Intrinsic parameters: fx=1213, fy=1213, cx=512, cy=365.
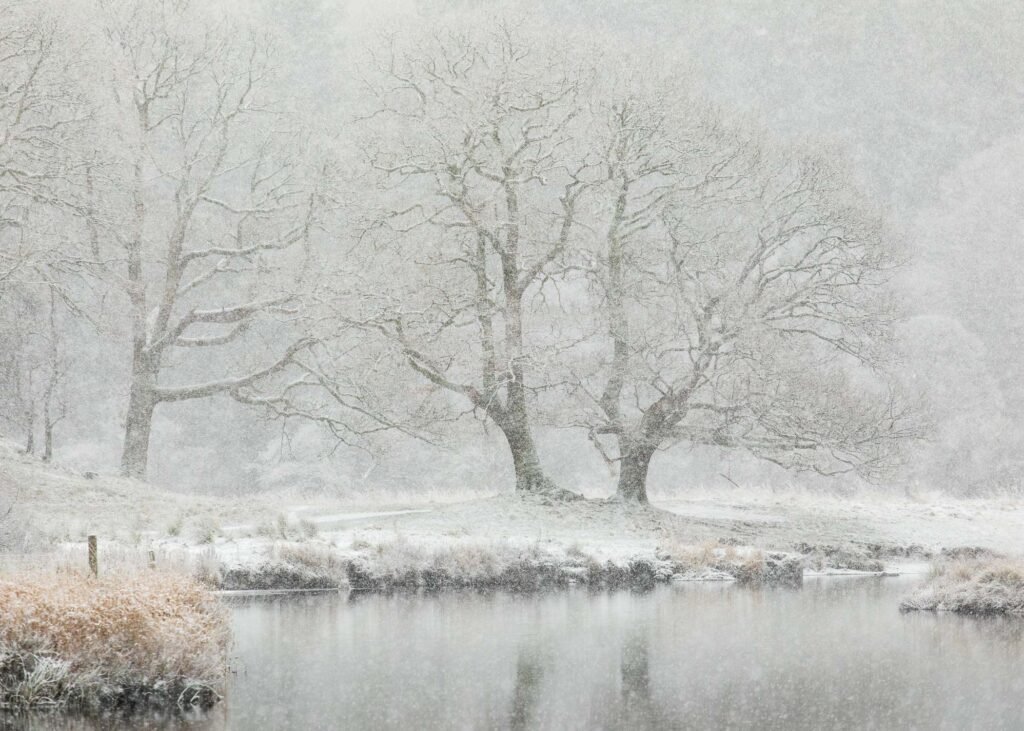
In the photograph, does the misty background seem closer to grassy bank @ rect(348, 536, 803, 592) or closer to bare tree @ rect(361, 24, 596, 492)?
bare tree @ rect(361, 24, 596, 492)

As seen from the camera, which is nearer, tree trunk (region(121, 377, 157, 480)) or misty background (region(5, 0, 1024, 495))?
tree trunk (region(121, 377, 157, 480))

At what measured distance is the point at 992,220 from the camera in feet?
159

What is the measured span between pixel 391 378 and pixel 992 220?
31028 millimetres

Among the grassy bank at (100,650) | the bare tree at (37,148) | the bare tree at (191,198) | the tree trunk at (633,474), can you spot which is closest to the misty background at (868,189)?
the bare tree at (191,198)

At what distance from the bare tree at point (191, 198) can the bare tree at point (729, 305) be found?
8.06 m

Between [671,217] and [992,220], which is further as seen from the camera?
[992,220]

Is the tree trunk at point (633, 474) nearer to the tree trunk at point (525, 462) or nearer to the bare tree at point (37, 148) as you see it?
the tree trunk at point (525, 462)

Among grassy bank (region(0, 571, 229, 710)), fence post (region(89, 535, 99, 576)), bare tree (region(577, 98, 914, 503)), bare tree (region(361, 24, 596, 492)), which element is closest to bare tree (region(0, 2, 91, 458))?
bare tree (region(361, 24, 596, 492))

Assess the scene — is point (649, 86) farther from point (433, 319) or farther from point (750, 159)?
point (433, 319)

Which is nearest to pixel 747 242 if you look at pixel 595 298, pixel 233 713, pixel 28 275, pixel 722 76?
pixel 595 298

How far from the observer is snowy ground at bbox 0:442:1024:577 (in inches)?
748

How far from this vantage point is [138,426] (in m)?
28.5

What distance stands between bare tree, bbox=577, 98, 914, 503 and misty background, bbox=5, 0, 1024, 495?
3.31 meters

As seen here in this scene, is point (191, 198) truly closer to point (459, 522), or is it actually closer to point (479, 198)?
point (479, 198)
